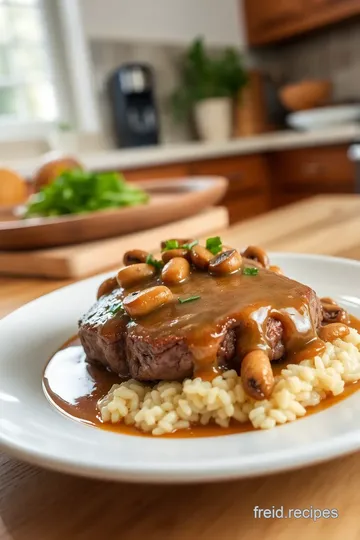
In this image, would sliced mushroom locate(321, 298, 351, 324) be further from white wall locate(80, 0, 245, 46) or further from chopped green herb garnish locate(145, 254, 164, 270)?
white wall locate(80, 0, 245, 46)

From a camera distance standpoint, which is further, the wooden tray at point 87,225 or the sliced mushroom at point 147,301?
the wooden tray at point 87,225

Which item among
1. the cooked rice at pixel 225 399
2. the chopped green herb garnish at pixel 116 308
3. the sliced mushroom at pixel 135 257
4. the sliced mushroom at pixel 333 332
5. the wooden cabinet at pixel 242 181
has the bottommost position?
the wooden cabinet at pixel 242 181

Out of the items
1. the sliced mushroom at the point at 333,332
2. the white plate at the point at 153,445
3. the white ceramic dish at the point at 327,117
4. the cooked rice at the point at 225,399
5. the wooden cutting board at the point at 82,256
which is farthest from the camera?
the white ceramic dish at the point at 327,117

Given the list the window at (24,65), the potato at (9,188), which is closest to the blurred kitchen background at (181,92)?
the window at (24,65)

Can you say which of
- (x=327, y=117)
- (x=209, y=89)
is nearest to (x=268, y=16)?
(x=209, y=89)

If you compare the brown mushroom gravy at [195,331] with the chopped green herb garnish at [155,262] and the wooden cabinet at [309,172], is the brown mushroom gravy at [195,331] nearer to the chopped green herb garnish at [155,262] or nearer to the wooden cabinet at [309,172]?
the chopped green herb garnish at [155,262]

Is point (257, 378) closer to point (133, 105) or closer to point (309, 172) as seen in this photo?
point (309, 172)

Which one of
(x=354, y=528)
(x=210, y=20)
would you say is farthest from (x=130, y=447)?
(x=210, y=20)

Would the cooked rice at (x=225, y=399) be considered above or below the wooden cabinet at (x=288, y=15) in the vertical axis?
below
